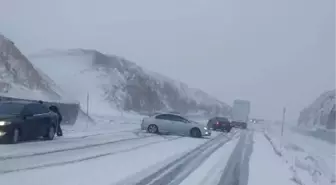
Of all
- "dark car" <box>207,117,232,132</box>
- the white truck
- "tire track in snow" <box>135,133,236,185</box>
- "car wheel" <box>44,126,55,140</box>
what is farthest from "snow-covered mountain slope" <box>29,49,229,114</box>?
"tire track in snow" <box>135,133,236,185</box>

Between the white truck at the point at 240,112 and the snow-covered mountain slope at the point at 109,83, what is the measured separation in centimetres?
3121

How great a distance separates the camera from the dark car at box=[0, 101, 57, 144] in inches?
837

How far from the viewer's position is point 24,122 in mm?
22188

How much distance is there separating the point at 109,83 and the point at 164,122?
264 feet

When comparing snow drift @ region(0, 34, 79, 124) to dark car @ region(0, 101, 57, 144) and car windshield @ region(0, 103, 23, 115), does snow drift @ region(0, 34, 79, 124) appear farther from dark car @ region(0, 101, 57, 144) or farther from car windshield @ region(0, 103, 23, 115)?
car windshield @ region(0, 103, 23, 115)

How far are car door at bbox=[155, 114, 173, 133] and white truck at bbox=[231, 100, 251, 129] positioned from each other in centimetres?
3514

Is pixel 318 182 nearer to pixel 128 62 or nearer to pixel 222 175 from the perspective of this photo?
pixel 222 175

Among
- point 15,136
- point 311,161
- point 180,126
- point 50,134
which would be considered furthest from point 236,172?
point 180,126

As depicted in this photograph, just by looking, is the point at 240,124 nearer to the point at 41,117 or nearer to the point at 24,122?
the point at 41,117

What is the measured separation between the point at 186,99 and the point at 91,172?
135213 mm

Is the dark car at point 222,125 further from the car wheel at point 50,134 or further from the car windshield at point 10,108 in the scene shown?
the car windshield at point 10,108

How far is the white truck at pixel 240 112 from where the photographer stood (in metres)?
72.2

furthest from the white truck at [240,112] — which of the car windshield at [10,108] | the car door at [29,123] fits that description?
the car windshield at [10,108]

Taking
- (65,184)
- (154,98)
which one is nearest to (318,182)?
(65,184)
